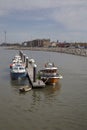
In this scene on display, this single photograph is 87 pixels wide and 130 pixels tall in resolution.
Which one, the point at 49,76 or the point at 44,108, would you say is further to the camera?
the point at 49,76

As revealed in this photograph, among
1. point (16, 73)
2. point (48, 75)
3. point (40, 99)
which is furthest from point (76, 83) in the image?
point (40, 99)

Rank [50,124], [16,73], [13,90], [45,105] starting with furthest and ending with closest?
[16,73]
[13,90]
[45,105]
[50,124]

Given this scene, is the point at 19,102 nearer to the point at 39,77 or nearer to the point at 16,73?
the point at 39,77

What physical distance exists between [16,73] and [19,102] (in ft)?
54.8

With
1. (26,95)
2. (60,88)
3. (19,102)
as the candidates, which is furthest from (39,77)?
(19,102)

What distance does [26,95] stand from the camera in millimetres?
35562

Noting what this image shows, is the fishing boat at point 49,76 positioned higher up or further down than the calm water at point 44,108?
higher up

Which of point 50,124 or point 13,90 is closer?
point 50,124

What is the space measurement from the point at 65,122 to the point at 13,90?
15169 millimetres

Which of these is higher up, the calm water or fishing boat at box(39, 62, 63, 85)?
fishing boat at box(39, 62, 63, 85)

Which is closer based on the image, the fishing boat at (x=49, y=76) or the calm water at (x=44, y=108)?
the calm water at (x=44, y=108)

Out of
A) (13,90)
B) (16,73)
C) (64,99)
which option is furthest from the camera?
(16,73)

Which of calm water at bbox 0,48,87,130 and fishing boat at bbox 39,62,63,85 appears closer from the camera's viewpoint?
calm water at bbox 0,48,87,130

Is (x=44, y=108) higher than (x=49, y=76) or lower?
lower
